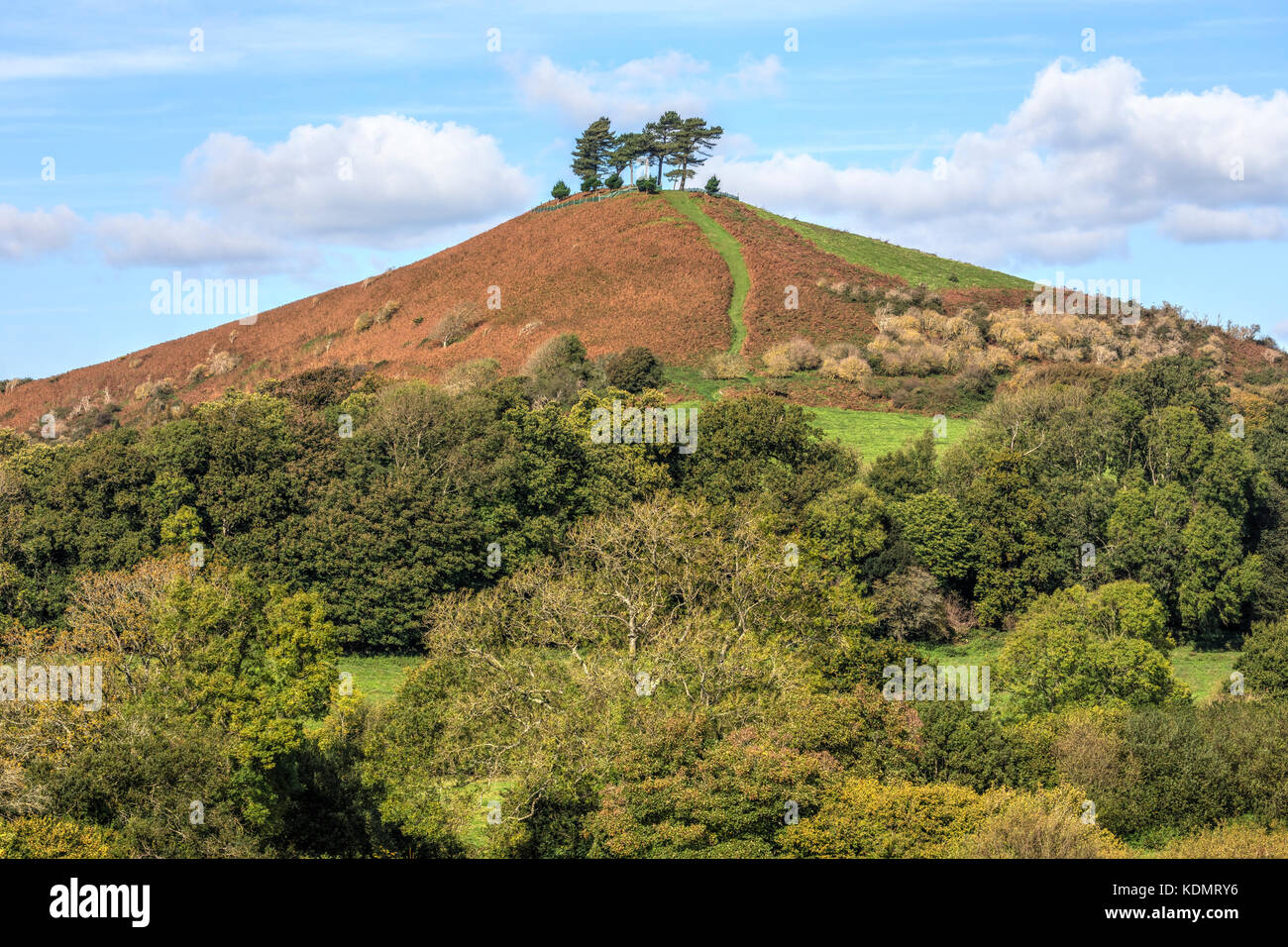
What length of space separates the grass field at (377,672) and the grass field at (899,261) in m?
86.4

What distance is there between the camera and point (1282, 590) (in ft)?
216

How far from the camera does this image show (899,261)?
465ft

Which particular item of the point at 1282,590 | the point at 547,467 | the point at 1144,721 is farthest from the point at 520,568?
the point at 1282,590

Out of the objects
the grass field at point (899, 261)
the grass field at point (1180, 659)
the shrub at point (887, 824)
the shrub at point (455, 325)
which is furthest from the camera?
the grass field at point (899, 261)

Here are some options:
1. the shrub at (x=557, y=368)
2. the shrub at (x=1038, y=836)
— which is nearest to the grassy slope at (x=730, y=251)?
the shrub at (x=557, y=368)

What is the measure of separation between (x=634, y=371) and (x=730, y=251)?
45.3 meters

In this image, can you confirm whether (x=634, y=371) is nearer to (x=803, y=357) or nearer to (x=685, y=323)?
(x=803, y=357)

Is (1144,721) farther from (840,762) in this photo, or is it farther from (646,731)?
(646,731)

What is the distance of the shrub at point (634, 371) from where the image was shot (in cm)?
9194

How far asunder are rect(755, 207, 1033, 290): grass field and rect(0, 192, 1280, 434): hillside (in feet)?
1.48
